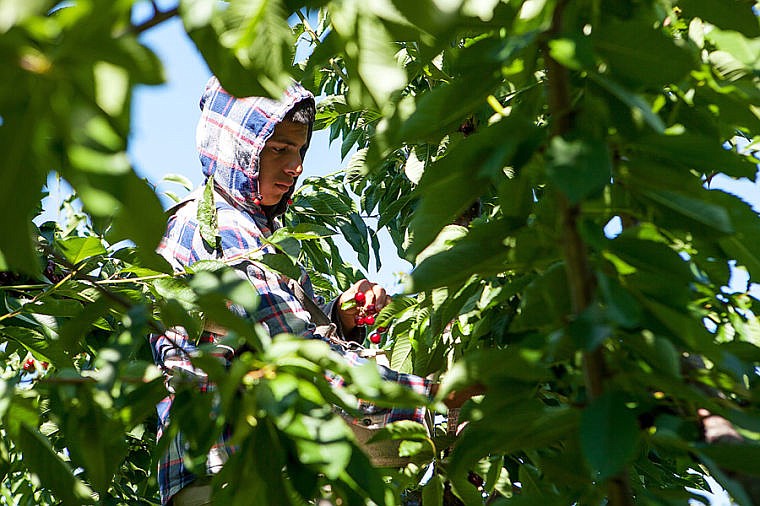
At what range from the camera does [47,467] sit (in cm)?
80

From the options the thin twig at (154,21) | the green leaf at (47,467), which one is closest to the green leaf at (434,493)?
the green leaf at (47,467)

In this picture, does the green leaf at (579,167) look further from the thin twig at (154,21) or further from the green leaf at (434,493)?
the green leaf at (434,493)

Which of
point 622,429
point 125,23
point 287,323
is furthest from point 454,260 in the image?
point 287,323

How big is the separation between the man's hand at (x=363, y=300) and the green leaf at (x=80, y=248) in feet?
2.85

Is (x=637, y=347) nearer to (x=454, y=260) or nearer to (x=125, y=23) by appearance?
(x=454, y=260)

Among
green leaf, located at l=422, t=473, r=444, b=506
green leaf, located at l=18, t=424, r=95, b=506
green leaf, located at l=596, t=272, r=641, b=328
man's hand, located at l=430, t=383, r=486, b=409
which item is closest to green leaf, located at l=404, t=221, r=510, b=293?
green leaf, located at l=596, t=272, r=641, b=328

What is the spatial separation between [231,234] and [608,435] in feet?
4.26

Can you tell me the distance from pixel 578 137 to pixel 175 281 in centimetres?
71

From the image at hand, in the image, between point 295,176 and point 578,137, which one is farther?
point 295,176

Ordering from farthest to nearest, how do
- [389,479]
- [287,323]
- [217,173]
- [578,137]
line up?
[217,173], [287,323], [389,479], [578,137]

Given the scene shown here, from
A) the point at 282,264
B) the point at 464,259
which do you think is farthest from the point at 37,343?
the point at 464,259

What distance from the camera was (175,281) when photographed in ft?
3.77

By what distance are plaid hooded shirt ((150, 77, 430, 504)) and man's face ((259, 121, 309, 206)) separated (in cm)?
3

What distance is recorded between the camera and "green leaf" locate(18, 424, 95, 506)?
2.59 ft
